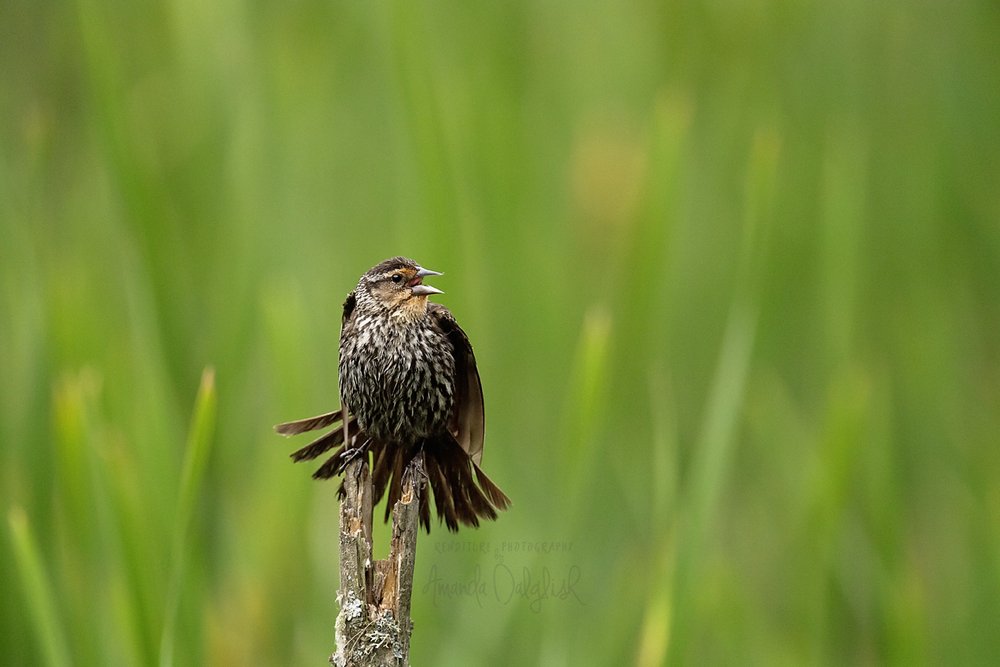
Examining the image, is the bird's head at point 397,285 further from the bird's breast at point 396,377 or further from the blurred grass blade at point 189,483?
the blurred grass blade at point 189,483

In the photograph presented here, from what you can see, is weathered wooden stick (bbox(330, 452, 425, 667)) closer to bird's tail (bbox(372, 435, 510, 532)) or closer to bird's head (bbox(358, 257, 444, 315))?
bird's tail (bbox(372, 435, 510, 532))

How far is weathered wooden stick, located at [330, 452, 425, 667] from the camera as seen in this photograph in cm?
177

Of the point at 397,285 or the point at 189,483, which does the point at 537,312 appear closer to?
the point at 397,285

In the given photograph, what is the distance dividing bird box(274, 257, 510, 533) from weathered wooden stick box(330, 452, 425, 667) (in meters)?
0.23

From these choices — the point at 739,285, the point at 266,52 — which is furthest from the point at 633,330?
the point at 266,52

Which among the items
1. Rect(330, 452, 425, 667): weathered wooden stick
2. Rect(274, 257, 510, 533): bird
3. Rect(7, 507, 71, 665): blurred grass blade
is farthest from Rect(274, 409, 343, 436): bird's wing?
Rect(7, 507, 71, 665): blurred grass blade

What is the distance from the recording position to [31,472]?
9.16 feet

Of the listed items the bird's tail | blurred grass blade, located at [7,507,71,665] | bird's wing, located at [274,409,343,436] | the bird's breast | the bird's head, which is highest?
the bird's head

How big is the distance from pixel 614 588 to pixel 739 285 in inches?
56.9

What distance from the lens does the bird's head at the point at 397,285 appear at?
2.46m

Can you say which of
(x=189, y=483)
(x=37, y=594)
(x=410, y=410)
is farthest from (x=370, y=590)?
(x=37, y=594)

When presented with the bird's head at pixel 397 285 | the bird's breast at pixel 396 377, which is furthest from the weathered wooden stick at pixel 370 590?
the bird's head at pixel 397 285

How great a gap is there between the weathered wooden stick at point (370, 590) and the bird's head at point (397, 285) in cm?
58

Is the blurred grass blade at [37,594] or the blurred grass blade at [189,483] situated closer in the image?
the blurred grass blade at [189,483]
